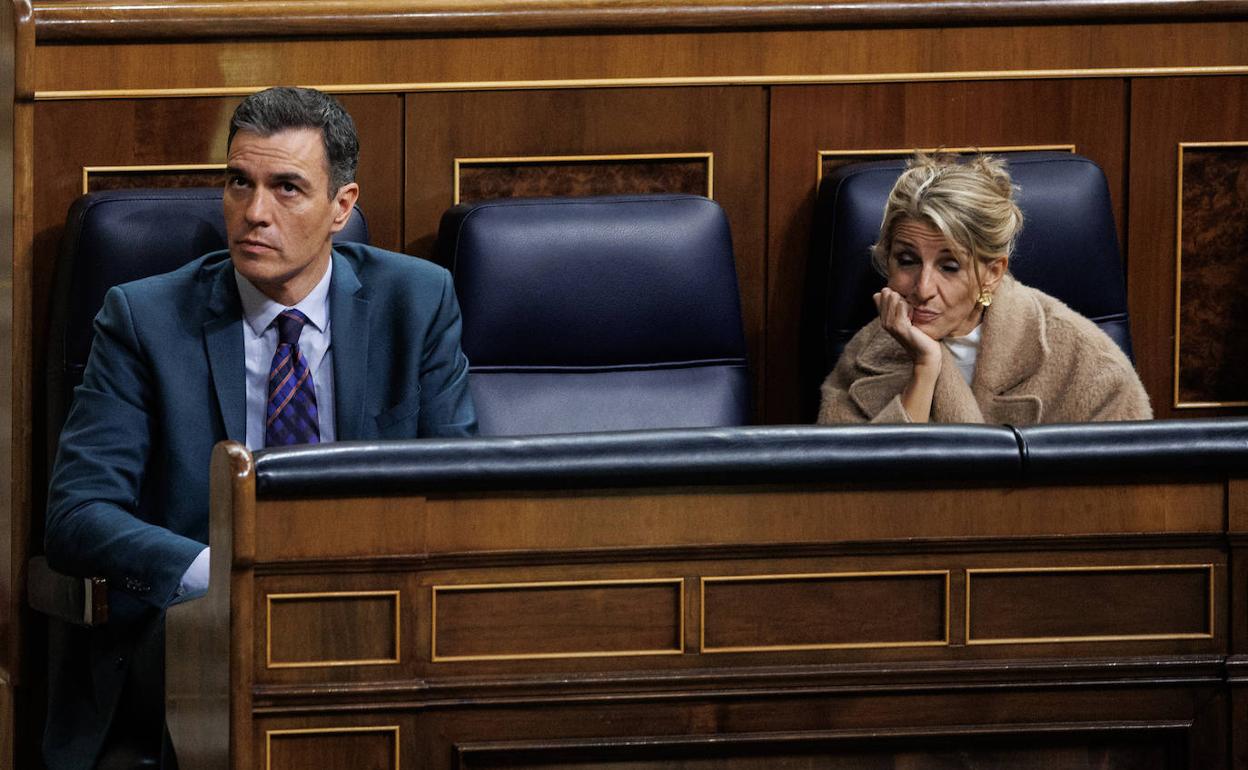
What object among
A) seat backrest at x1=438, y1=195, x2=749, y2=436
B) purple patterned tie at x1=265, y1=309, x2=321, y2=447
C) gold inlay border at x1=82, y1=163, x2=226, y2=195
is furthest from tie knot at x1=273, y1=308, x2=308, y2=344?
gold inlay border at x1=82, y1=163, x2=226, y2=195

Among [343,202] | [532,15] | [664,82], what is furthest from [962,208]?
[343,202]

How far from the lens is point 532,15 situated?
7.30 feet

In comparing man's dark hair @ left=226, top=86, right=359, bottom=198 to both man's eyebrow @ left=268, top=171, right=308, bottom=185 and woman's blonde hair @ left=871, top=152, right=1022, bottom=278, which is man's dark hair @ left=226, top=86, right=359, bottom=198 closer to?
man's eyebrow @ left=268, top=171, right=308, bottom=185

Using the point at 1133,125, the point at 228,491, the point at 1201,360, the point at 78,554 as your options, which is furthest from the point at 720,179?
the point at 228,491

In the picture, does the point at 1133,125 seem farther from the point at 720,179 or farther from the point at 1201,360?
the point at 720,179

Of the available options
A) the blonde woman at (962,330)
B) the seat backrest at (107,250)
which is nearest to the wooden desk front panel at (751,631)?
the blonde woman at (962,330)

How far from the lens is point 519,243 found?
210 centimetres

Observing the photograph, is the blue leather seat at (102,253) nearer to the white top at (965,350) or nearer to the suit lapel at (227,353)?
the suit lapel at (227,353)

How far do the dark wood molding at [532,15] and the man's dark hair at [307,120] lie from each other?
24cm

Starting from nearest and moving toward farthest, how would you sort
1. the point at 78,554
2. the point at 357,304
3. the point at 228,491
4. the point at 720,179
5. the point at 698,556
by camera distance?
the point at 228,491 < the point at 698,556 < the point at 78,554 < the point at 357,304 < the point at 720,179

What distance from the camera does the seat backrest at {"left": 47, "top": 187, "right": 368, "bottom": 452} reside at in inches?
77.5

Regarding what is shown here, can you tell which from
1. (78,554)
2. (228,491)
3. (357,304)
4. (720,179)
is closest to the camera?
(228,491)

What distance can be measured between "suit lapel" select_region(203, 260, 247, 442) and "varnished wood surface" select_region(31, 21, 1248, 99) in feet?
1.29

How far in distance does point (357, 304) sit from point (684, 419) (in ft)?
1.43
